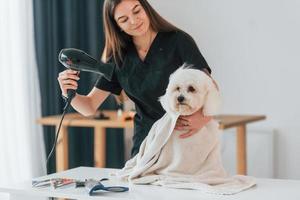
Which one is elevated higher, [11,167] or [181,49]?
[181,49]

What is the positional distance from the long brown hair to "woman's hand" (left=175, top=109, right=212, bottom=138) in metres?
0.40

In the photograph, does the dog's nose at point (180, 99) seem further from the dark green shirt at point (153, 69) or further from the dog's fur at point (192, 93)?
the dark green shirt at point (153, 69)

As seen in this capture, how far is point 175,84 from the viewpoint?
159 cm

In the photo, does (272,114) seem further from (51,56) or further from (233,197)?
(233,197)

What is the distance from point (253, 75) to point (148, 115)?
1.96m

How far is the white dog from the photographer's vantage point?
5.17 ft

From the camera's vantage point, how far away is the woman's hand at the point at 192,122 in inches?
63.2

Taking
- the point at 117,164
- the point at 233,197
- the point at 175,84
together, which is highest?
the point at 175,84

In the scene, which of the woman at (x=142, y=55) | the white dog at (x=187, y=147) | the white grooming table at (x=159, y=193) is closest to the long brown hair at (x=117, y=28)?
the woman at (x=142, y=55)

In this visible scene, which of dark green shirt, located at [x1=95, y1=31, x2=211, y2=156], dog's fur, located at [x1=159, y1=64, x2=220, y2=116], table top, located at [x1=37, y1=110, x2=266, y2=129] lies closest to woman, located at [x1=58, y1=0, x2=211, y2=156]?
dark green shirt, located at [x1=95, y1=31, x2=211, y2=156]

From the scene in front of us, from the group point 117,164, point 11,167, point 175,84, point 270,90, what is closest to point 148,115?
point 175,84

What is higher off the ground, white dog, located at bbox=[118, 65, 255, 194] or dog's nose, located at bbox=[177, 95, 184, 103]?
dog's nose, located at bbox=[177, 95, 184, 103]

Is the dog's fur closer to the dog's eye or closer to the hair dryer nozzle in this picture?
the dog's eye

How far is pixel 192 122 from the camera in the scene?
5.26 ft
